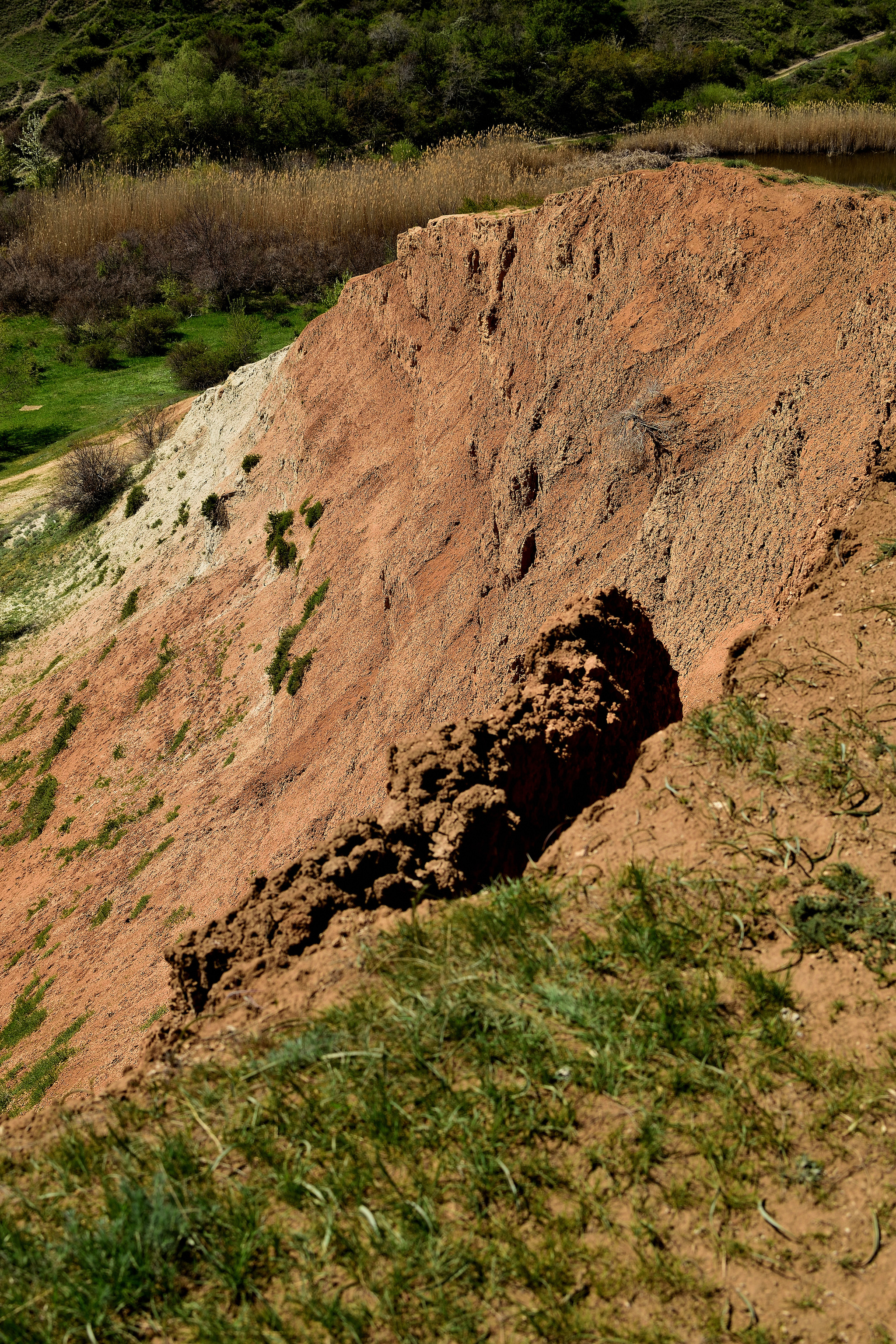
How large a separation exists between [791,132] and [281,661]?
78.5 ft

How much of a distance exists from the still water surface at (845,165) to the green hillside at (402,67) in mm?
9266

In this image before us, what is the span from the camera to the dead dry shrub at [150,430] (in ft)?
67.7

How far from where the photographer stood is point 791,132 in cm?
2666

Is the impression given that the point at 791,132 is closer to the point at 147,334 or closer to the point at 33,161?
the point at 147,334

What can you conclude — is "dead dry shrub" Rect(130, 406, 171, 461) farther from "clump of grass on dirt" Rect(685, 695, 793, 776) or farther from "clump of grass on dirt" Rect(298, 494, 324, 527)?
"clump of grass on dirt" Rect(685, 695, 793, 776)

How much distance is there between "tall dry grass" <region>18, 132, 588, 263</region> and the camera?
1131 inches

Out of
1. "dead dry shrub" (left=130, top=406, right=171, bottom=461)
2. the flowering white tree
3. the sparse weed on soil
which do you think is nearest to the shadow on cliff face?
the sparse weed on soil

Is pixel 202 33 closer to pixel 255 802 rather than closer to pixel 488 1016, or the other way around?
pixel 255 802

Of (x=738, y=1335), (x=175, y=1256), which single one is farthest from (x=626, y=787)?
(x=175, y=1256)

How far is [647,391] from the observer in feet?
29.6

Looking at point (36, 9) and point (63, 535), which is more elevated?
point (36, 9)

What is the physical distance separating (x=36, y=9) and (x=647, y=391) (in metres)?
70.1

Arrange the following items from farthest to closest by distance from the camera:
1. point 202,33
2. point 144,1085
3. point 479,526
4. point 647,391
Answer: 1. point 202,33
2. point 479,526
3. point 647,391
4. point 144,1085

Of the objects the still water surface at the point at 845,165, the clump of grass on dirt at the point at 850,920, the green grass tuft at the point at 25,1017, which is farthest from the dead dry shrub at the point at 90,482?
the clump of grass on dirt at the point at 850,920
